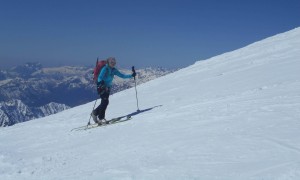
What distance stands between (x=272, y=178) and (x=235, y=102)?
6.99 m

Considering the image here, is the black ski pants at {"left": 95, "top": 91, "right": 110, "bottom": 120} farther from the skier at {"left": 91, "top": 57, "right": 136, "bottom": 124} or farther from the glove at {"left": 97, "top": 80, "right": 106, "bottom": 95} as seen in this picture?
the glove at {"left": 97, "top": 80, "right": 106, "bottom": 95}

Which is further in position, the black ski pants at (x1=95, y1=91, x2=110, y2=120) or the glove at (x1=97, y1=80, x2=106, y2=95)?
the black ski pants at (x1=95, y1=91, x2=110, y2=120)

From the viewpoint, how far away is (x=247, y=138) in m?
7.77

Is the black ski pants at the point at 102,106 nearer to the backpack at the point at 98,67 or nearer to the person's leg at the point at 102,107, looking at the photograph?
the person's leg at the point at 102,107

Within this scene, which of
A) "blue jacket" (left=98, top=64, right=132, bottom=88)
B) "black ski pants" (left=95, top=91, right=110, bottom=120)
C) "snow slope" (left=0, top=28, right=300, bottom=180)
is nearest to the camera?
"snow slope" (left=0, top=28, right=300, bottom=180)

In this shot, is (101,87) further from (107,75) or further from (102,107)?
(102,107)

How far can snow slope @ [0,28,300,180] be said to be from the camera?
6.40 metres

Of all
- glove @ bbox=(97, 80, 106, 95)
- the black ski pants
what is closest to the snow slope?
the black ski pants

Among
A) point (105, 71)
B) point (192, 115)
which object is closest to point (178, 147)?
point (192, 115)

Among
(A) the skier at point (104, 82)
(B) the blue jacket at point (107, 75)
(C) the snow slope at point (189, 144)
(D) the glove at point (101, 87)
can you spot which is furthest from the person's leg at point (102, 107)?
(C) the snow slope at point (189, 144)

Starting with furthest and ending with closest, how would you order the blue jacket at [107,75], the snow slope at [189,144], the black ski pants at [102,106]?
1. the black ski pants at [102,106]
2. the blue jacket at [107,75]
3. the snow slope at [189,144]

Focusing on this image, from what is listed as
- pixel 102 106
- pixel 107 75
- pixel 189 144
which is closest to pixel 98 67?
pixel 107 75

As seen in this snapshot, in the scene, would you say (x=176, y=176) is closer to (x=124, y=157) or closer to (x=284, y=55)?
(x=124, y=157)

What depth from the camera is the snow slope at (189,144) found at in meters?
6.40
